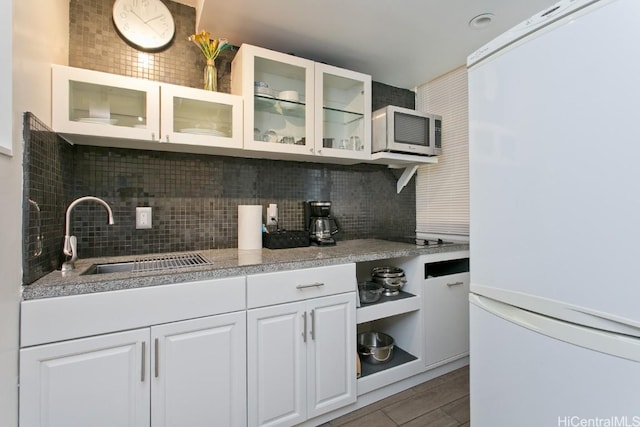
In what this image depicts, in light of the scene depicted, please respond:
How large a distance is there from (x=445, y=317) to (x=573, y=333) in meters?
1.29

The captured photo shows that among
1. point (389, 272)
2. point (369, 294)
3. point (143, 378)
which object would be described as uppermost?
point (389, 272)

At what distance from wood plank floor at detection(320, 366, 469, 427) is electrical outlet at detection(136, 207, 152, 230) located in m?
1.50

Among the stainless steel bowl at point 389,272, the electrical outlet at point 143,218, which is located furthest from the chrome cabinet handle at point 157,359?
the stainless steel bowl at point 389,272

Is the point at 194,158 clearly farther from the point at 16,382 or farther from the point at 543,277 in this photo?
the point at 543,277

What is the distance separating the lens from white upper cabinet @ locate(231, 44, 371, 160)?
171 cm

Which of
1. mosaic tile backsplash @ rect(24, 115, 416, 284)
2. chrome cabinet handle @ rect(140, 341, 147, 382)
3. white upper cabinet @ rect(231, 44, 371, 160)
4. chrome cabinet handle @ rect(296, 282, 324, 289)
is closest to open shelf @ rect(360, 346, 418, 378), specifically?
chrome cabinet handle @ rect(296, 282, 324, 289)

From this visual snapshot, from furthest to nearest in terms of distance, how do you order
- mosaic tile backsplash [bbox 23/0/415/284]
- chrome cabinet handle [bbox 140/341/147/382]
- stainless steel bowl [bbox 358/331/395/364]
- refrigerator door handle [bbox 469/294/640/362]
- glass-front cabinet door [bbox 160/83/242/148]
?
1. stainless steel bowl [bbox 358/331/395/364]
2. glass-front cabinet door [bbox 160/83/242/148]
3. mosaic tile backsplash [bbox 23/0/415/284]
4. chrome cabinet handle [bbox 140/341/147/382]
5. refrigerator door handle [bbox 469/294/640/362]

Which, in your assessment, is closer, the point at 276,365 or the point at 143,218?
the point at 276,365

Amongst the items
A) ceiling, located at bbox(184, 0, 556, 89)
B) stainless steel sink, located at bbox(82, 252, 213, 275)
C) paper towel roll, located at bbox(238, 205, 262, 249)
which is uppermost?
ceiling, located at bbox(184, 0, 556, 89)

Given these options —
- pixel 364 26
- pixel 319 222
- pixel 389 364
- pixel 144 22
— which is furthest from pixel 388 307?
pixel 144 22

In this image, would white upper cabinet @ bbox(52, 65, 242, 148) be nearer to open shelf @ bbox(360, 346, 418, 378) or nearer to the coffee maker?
the coffee maker

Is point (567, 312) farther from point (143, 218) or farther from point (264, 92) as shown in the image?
point (143, 218)

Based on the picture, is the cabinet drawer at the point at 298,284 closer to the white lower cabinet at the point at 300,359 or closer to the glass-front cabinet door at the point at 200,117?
the white lower cabinet at the point at 300,359

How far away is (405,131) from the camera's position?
6.99 feet
